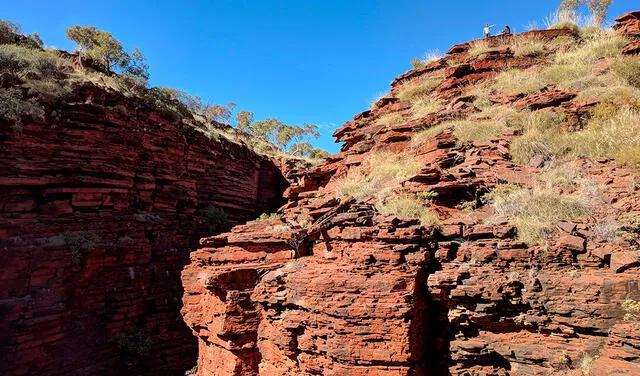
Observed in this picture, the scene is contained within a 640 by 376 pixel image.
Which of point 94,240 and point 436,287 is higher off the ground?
point 94,240

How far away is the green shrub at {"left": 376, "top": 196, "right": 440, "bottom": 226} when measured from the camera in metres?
7.11

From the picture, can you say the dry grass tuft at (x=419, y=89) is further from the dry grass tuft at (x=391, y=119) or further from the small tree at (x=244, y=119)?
the small tree at (x=244, y=119)

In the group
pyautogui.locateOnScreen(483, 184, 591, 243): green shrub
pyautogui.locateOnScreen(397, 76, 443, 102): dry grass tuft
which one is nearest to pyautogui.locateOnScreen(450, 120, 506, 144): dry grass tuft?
pyautogui.locateOnScreen(483, 184, 591, 243): green shrub

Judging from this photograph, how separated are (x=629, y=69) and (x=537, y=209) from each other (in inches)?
242

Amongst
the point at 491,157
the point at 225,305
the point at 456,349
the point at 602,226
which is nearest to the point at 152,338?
A: the point at 225,305

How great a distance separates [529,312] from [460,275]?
1053mm

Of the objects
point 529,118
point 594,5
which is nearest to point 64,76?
point 529,118

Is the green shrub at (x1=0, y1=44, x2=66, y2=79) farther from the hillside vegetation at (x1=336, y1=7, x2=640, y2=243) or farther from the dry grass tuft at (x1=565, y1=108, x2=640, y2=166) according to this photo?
the dry grass tuft at (x1=565, y1=108, x2=640, y2=166)

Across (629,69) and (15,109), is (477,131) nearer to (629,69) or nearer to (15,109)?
(629,69)

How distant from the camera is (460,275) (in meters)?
6.04

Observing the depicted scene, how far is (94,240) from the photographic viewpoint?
14.0 metres

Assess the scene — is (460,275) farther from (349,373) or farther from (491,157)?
(491,157)

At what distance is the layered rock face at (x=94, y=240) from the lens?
12398mm

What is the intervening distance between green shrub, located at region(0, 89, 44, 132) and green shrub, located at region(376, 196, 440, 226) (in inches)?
519
